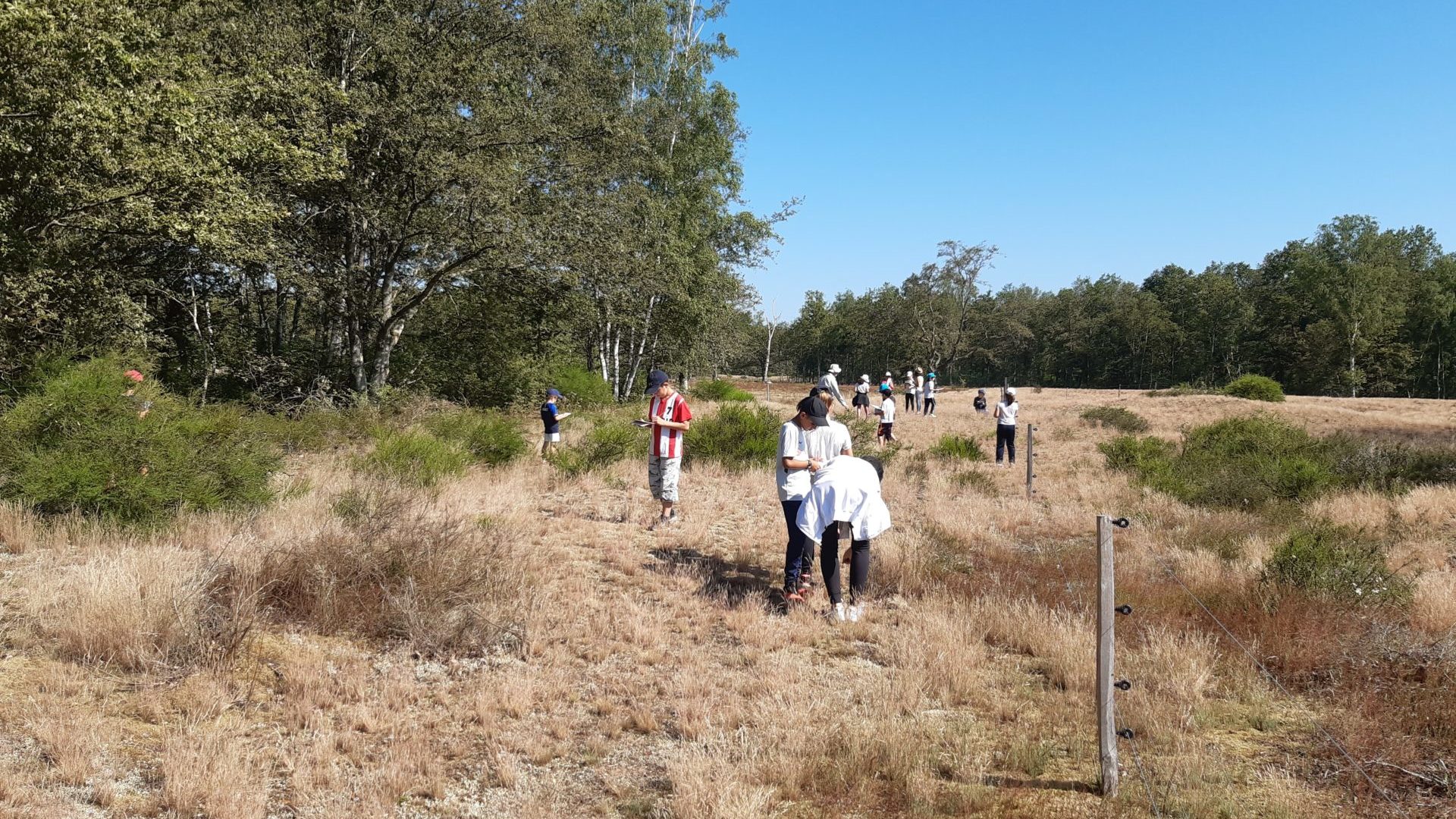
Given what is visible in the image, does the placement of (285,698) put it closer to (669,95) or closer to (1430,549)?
(1430,549)

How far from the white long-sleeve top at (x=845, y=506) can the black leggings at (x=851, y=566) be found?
0.40ft

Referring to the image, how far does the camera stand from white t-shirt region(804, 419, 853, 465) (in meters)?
5.81

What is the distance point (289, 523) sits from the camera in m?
6.48

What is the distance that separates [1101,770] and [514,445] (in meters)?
10.4

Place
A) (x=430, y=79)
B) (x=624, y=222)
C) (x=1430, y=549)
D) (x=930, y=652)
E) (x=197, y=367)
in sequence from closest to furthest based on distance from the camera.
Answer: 1. (x=930, y=652)
2. (x=1430, y=549)
3. (x=430, y=79)
4. (x=197, y=367)
5. (x=624, y=222)

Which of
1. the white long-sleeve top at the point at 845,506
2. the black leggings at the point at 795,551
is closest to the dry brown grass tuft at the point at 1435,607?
the white long-sleeve top at the point at 845,506

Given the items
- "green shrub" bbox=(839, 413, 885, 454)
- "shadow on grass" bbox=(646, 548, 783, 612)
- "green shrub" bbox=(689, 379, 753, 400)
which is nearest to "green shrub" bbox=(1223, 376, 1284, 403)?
"green shrub" bbox=(689, 379, 753, 400)

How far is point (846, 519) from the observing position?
5.21 meters

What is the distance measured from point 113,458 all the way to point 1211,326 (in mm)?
82129

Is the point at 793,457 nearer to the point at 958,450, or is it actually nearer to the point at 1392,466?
the point at 958,450

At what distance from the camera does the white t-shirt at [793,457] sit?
5.89 m

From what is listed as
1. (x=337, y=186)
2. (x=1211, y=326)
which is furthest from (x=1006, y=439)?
(x=1211, y=326)

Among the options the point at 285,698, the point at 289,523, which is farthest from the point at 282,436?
the point at 285,698

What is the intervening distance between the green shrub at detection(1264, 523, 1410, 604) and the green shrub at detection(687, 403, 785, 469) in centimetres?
762
